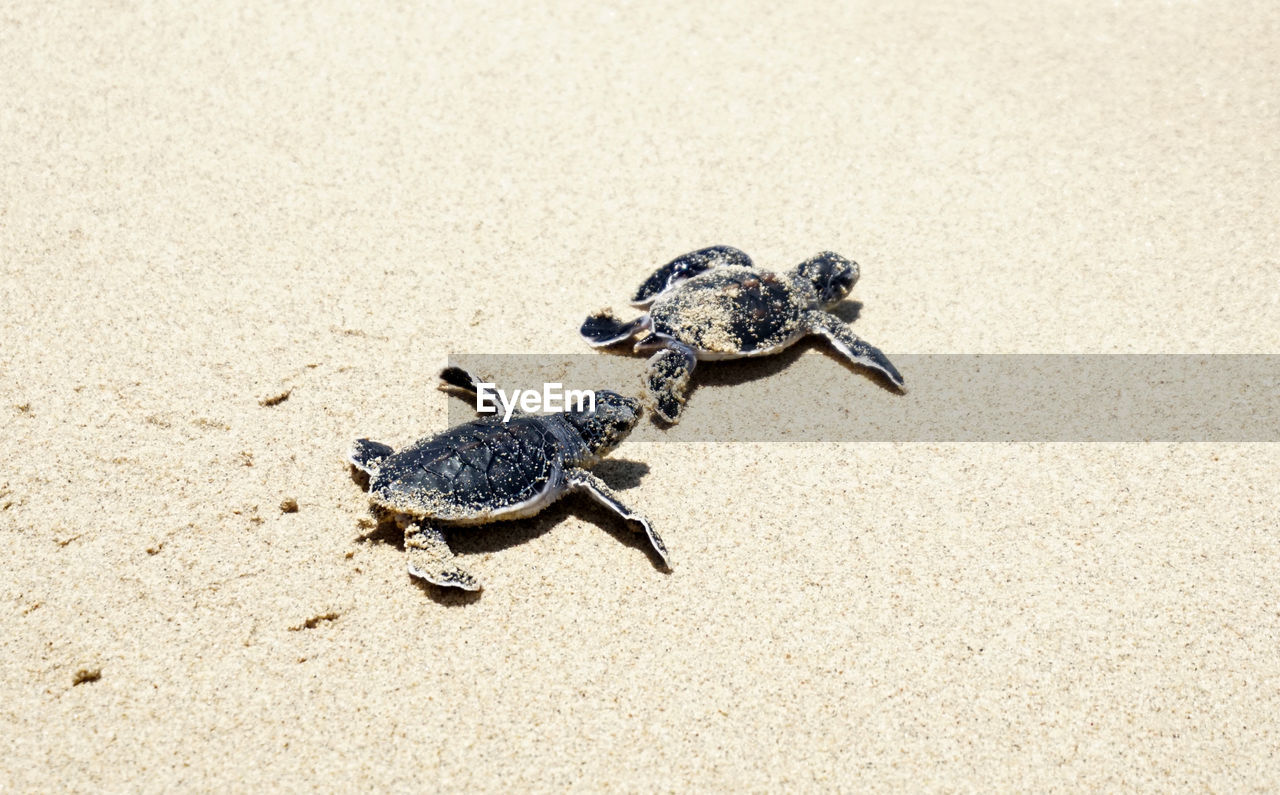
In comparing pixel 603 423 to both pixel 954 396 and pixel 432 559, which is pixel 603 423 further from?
pixel 954 396

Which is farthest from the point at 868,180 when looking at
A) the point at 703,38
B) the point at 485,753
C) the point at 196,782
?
the point at 196,782

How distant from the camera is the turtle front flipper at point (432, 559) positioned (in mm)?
2242

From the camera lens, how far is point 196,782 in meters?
1.89

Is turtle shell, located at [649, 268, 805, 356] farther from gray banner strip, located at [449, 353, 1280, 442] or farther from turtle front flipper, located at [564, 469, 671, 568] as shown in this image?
turtle front flipper, located at [564, 469, 671, 568]

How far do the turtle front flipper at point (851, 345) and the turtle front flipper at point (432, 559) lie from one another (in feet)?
5.28

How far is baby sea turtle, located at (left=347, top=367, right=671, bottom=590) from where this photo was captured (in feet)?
7.59

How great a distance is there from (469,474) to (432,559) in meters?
0.24

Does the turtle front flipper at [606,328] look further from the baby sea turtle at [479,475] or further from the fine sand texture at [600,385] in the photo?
the baby sea turtle at [479,475]

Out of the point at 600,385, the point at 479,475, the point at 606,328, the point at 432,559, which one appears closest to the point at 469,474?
the point at 479,475

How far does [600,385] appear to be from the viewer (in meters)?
3.15

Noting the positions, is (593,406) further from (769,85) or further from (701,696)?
(769,85)

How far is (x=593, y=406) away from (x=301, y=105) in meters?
2.68

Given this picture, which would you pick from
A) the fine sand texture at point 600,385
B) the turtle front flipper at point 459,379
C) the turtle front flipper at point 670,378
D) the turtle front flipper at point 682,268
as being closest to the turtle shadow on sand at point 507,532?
the fine sand texture at point 600,385

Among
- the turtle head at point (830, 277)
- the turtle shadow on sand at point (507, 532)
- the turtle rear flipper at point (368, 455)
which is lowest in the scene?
the turtle shadow on sand at point (507, 532)
